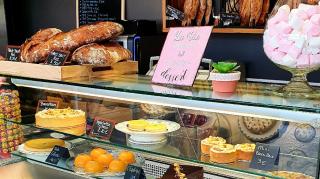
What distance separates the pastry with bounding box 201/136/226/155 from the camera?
1.67 metres

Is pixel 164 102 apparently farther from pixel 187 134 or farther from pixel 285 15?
pixel 285 15

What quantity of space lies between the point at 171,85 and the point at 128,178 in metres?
0.53

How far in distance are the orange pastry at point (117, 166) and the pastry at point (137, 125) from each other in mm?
227

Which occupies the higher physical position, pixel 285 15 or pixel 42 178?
pixel 285 15

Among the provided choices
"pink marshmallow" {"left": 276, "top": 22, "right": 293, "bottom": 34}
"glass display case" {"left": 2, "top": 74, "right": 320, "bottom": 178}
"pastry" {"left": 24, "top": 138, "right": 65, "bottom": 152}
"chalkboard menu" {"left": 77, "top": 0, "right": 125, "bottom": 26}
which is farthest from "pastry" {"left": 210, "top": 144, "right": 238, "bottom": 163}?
"chalkboard menu" {"left": 77, "top": 0, "right": 125, "bottom": 26}

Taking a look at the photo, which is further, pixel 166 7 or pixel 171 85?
pixel 166 7

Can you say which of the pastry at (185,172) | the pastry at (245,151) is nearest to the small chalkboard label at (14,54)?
the pastry at (185,172)

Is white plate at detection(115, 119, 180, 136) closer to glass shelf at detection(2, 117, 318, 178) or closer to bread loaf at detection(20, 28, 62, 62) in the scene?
glass shelf at detection(2, 117, 318, 178)

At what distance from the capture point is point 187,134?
187 centimetres

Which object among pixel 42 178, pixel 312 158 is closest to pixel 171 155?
pixel 312 158

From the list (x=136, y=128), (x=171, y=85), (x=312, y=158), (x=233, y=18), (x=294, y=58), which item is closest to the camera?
(x=294, y=58)

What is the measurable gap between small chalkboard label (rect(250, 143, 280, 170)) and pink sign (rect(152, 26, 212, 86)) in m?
0.37

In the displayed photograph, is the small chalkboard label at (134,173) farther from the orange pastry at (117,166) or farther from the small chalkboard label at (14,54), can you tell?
the small chalkboard label at (14,54)

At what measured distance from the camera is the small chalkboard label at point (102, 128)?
6.15 ft
